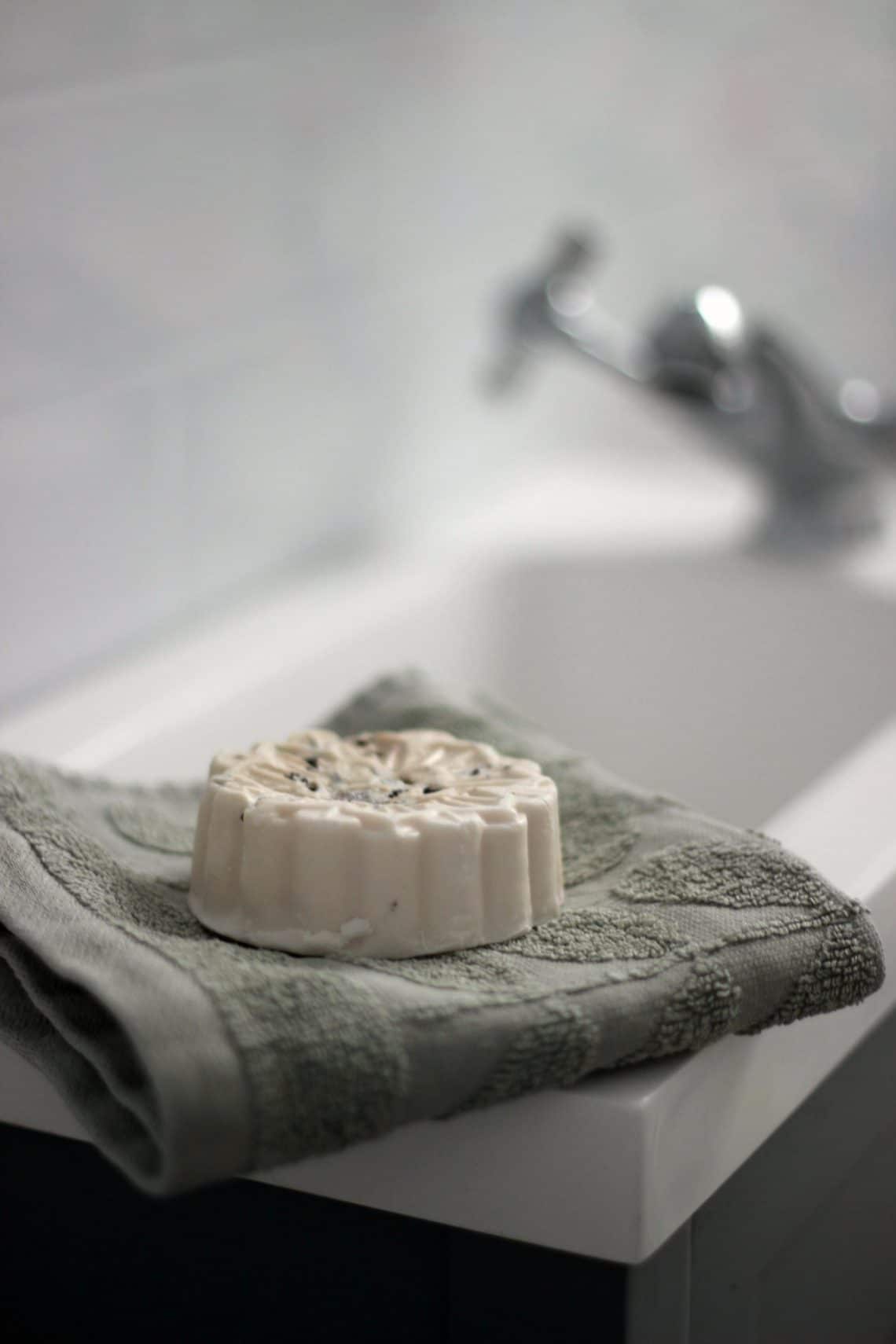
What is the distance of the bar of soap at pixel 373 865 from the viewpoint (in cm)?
58

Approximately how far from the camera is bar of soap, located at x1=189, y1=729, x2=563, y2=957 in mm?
576

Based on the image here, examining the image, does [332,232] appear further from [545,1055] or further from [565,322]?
[545,1055]

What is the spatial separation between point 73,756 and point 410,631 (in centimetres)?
30

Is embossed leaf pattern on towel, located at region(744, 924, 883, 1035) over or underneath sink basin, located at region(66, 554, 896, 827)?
over

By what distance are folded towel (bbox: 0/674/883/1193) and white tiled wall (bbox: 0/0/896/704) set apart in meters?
0.30

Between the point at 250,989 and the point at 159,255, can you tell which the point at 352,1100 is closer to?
the point at 250,989

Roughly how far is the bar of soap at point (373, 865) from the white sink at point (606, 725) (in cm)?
7

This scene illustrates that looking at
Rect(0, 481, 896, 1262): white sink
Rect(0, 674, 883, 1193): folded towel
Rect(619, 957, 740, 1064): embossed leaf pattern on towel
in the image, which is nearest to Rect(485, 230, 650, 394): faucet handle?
Rect(0, 481, 896, 1262): white sink

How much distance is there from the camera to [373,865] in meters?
0.57

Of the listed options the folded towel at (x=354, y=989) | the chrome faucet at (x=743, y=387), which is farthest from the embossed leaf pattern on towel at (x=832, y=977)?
the chrome faucet at (x=743, y=387)

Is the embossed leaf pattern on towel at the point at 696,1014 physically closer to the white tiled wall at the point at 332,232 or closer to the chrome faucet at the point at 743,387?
the white tiled wall at the point at 332,232

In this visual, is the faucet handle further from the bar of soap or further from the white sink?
the bar of soap

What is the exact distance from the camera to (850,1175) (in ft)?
2.46

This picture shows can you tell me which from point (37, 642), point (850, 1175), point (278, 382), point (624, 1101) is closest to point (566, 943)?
point (624, 1101)
